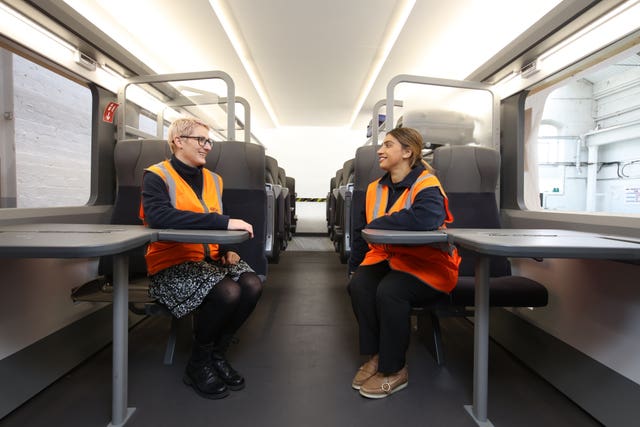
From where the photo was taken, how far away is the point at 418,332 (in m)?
2.32

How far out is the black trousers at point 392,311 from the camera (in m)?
1.51

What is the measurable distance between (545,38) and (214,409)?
265cm

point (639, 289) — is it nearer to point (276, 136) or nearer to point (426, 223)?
point (426, 223)

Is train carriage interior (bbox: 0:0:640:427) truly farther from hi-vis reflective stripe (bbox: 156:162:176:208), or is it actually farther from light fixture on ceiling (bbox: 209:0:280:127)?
hi-vis reflective stripe (bbox: 156:162:176:208)

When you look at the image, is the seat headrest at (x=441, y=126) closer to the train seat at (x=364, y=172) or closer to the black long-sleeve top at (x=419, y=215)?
the train seat at (x=364, y=172)

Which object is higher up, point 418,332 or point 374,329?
point 374,329

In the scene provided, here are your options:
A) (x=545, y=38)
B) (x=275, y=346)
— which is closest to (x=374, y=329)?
(x=275, y=346)

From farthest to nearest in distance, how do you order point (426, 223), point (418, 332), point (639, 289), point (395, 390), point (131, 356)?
point (418, 332) < point (131, 356) < point (395, 390) < point (426, 223) < point (639, 289)

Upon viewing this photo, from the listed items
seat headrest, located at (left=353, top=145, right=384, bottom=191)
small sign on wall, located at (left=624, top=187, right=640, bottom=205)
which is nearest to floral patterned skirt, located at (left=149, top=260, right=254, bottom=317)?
seat headrest, located at (left=353, top=145, right=384, bottom=191)

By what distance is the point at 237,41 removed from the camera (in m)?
3.51

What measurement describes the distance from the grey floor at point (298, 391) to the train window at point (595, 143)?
18.6 ft

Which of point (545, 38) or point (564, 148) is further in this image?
point (564, 148)

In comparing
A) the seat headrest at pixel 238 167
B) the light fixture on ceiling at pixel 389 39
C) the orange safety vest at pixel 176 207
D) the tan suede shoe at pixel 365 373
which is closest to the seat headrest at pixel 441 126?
the light fixture on ceiling at pixel 389 39

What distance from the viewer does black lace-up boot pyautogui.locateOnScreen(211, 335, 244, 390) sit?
1.59 m
